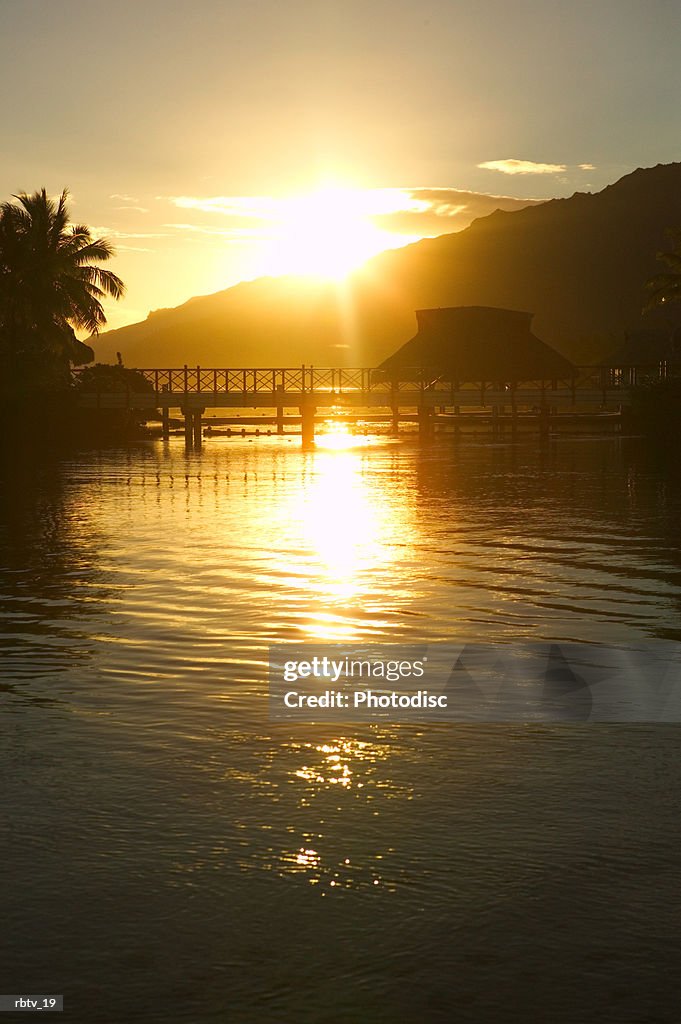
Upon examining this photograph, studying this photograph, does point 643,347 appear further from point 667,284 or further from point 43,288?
point 43,288

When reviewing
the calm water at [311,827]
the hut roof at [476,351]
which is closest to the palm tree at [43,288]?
the hut roof at [476,351]

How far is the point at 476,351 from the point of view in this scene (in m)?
97.0

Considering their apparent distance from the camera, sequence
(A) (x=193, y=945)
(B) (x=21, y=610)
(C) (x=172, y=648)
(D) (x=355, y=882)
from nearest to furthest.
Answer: (A) (x=193, y=945)
(D) (x=355, y=882)
(C) (x=172, y=648)
(B) (x=21, y=610)

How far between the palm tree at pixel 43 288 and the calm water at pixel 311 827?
47.8 m

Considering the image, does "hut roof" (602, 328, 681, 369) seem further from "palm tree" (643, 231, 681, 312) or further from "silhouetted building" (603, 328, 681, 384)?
"palm tree" (643, 231, 681, 312)

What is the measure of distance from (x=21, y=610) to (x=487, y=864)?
11.3 m

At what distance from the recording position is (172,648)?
46.7 feet

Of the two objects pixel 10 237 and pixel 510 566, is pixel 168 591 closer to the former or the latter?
pixel 510 566

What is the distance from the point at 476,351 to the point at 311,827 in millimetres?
90270

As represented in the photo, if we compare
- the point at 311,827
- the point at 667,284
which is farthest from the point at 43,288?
the point at 311,827

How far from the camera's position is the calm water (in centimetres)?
609

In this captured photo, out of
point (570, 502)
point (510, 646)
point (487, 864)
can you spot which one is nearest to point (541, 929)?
point (487, 864)

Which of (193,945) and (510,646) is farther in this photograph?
(510,646)

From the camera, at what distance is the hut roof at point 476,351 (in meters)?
94.8
